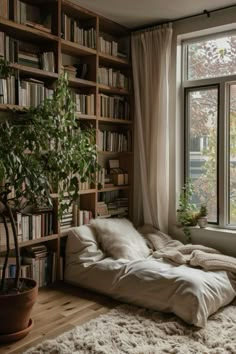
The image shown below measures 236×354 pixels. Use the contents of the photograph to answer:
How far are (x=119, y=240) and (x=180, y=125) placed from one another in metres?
1.47

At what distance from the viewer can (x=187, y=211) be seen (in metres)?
3.97

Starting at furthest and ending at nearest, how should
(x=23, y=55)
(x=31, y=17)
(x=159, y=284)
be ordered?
1. (x=31, y=17)
2. (x=23, y=55)
3. (x=159, y=284)

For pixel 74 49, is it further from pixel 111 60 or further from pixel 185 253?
pixel 185 253

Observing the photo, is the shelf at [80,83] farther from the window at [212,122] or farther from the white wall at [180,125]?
the window at [212,122]

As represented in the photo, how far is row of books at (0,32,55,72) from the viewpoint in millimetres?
3057

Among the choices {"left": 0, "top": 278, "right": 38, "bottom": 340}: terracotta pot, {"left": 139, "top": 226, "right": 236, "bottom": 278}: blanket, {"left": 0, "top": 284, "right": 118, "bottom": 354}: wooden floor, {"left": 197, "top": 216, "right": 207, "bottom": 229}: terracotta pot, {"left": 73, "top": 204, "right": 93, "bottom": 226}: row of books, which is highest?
{"left": 73, "top": 204, "right": 93, "bottom": 226}: row of books

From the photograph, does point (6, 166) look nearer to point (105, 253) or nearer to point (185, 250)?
point (105, 253)

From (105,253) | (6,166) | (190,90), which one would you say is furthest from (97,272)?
(190,90)

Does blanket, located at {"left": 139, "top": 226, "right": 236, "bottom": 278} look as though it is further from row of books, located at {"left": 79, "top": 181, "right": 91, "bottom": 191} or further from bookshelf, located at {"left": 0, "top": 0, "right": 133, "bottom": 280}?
row of books, located at {"left": 79, "top": 181, "right": 91, "bottom": 191}

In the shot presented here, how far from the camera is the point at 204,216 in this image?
3.90 meters

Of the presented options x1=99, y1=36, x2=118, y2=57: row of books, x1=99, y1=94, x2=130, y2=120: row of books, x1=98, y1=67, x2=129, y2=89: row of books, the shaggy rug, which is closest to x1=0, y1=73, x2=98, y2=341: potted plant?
the shaggy rug

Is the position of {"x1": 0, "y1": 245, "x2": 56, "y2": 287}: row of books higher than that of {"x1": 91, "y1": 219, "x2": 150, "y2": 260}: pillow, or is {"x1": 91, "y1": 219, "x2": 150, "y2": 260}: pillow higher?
{"x1": 91, "y1": 219, "x2": 150, "y2": 260}: pillow

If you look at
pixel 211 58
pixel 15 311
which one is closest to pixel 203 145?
pixel 211 58

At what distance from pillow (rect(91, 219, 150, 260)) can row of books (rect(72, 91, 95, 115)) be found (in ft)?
3.59
